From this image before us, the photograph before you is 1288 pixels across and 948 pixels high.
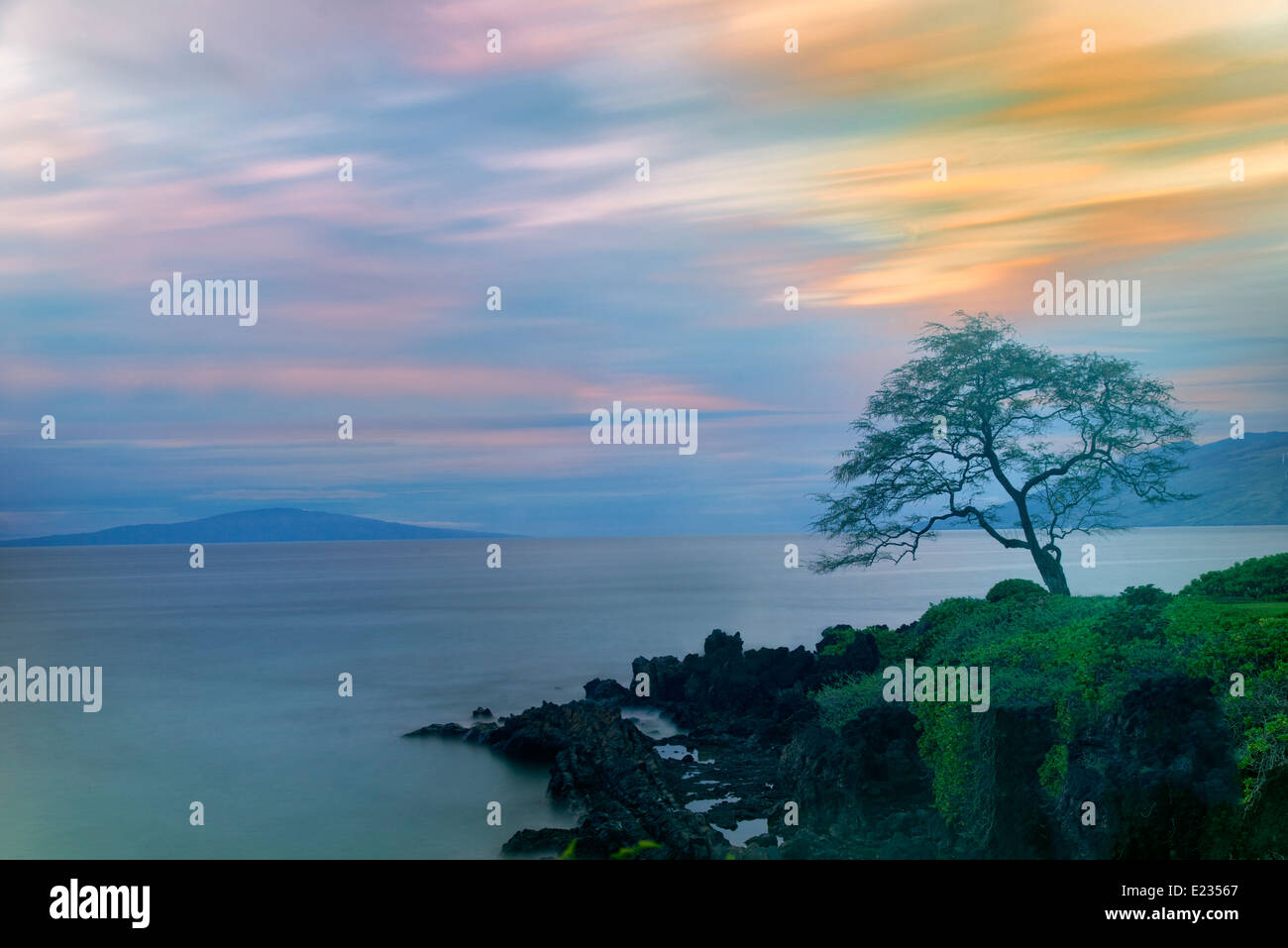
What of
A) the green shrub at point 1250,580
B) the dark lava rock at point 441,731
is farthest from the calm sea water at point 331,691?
the green shrub at point 1250,580

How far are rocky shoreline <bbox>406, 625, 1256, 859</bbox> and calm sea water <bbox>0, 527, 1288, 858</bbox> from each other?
5.90 feet

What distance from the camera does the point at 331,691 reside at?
120 ft

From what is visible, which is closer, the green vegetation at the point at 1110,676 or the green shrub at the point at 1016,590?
the green vegetation at the point at 1110,676

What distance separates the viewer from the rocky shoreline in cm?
1052

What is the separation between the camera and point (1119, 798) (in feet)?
34.7

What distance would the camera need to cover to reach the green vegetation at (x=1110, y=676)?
10.2 meters

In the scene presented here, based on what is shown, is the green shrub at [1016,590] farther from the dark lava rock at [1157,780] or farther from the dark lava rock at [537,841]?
the dark lava rock at [537,841]

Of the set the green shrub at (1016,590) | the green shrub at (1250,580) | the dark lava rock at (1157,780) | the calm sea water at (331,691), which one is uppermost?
the green shrub at (1250,580)

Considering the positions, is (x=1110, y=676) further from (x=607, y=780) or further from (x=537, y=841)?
(x=537, y=841)

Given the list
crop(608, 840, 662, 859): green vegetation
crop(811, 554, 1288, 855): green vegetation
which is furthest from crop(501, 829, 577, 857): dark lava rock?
crop(608, 840, 662, 859): green vegetation

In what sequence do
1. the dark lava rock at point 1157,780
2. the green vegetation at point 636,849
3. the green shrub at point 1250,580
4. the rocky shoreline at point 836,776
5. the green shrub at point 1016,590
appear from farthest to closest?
the green shrub at point 1016,590, the green shrub at point 1250,580, the rocky shoreline at point 836,776, the dark lava rock at point 1157,780, the green vegetation at point 636,849

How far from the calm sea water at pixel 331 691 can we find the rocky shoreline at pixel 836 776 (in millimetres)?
1798
